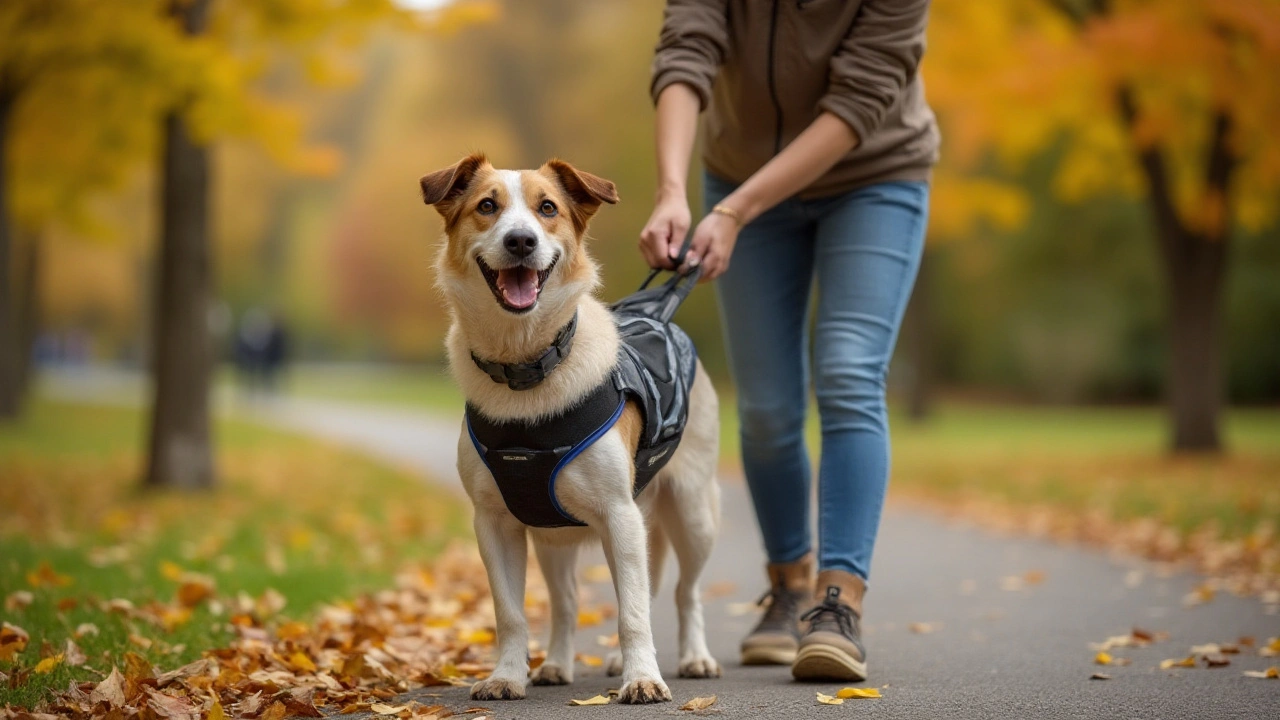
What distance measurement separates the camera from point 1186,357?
13969mm

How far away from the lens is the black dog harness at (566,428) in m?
3.53

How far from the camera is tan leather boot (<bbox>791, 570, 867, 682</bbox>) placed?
→ 3.73 m

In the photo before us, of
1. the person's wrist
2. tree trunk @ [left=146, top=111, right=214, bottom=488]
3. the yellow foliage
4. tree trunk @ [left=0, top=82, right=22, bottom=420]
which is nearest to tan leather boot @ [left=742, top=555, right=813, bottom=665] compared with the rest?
the person's wrist

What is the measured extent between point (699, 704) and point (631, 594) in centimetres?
37

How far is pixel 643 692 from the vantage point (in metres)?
3.46

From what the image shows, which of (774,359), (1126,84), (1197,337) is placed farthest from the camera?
(1197,337)

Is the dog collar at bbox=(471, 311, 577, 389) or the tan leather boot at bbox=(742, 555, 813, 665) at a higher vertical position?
the dog collar at bbox=(471, 311, 577, 389)

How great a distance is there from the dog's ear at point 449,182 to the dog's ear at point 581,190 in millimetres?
218

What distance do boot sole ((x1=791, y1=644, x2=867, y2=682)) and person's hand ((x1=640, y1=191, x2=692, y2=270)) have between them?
4.11 ft

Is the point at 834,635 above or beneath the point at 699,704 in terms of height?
above

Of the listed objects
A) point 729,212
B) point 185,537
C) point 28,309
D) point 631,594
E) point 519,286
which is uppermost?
point 28,309

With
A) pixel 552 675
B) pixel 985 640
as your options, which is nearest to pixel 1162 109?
pixel 985 640

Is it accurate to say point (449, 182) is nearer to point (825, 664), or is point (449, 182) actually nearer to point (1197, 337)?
point (825, 664)

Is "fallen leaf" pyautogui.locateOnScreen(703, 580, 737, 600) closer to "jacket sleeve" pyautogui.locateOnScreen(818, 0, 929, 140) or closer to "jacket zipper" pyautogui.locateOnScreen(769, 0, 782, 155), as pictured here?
"jacket zipper" pyautogui.locateOnScreen(769, 0, 782, 155)
